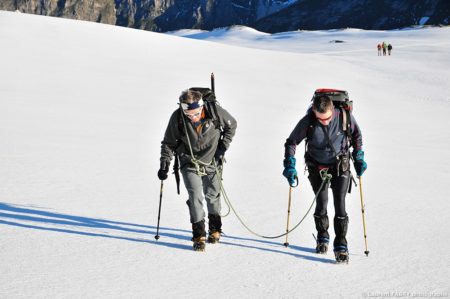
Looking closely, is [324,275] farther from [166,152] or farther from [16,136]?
[16,136]

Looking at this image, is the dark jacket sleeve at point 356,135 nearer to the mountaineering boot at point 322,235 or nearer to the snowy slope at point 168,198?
the mountaineering boot at point 322,235

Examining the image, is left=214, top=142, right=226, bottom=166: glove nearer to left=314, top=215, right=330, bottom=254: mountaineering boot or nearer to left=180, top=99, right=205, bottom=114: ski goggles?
left=180, top=99, right=205, bottom=114: ski goggles

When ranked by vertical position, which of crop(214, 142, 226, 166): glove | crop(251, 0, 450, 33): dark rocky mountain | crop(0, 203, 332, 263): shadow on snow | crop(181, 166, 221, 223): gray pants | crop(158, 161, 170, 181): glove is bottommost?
crop(0, 203, 332, 263): shadow on snow

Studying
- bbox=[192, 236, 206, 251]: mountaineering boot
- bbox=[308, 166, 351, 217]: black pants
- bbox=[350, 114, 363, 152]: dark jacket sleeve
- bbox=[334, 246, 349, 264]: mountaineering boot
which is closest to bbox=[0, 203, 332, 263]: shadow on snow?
bbox=[192, 236, 206, 251]: mountaineering boot

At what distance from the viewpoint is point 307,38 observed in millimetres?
72312

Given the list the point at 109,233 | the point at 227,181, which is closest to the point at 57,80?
the point at 227,181

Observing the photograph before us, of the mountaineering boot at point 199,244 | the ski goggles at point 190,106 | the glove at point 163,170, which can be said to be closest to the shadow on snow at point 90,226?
the mountaineering boot at point 199,244

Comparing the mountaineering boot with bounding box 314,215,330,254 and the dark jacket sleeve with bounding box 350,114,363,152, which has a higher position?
the dark jacket sleeve with bounding box 350,114,363,152

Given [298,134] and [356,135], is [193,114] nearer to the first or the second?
[298,134]

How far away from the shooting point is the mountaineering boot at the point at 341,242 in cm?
480

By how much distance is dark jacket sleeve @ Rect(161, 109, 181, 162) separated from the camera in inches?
197

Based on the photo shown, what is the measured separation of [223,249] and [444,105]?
1887 centimetres

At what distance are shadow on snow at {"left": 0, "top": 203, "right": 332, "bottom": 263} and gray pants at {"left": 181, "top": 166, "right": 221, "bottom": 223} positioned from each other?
40cm

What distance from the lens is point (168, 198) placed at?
7.18 metres
